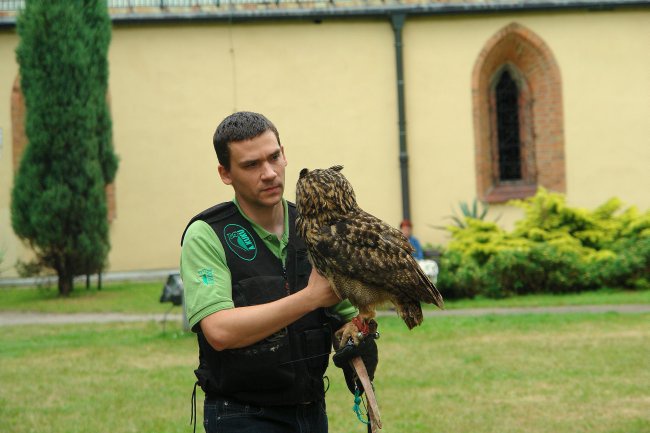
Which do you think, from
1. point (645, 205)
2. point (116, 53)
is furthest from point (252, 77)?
point (645, 205)

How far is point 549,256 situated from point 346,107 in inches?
319

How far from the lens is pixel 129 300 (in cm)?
1962

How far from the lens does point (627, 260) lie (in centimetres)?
1811

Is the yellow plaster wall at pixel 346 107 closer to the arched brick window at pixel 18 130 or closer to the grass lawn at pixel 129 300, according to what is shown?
the arched brick window at pixel 18 130

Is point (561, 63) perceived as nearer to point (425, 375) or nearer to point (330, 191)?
point (425, 375)

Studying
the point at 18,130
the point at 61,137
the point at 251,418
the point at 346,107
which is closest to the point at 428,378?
the point at 251,418

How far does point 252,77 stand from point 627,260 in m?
10.1

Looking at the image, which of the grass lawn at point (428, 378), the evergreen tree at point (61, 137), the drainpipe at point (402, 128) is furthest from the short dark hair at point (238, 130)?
the drainpipe at point (402, 128)

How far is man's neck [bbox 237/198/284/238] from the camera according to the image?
4027mm

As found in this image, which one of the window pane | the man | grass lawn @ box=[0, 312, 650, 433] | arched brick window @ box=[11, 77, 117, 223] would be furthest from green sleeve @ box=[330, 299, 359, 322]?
the window pane

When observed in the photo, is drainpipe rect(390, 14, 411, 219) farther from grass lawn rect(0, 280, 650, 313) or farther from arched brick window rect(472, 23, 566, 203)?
grass lawn rect(0, 280, 650, 313)

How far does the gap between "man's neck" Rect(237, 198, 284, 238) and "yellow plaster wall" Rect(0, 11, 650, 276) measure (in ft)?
65.4

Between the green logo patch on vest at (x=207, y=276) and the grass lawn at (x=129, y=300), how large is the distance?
13.1m

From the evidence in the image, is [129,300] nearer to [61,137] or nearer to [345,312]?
[61,137]
